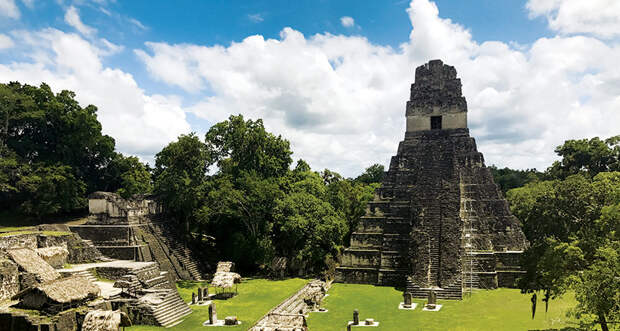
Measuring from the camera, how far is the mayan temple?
70.8ft

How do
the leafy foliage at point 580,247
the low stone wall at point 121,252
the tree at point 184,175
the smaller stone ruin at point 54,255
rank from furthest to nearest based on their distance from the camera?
the tree at point 184,175 → the low stone wall at point 121,252 → the smaller stone ruin at point 54,255 → the leafy foliage at point 580,247

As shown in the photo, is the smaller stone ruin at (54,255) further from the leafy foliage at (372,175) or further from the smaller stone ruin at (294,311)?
the leafy foliage at (372,175)

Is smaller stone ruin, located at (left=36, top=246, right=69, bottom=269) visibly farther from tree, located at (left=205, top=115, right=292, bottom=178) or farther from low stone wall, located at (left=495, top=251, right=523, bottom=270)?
low stone wall, located at (left=495, top=251, right=523, bottom=270)

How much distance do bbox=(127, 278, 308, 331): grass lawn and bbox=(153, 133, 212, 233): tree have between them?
5.75 metres

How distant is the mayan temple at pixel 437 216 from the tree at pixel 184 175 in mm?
10839

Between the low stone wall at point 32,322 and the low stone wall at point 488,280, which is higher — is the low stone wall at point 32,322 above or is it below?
below

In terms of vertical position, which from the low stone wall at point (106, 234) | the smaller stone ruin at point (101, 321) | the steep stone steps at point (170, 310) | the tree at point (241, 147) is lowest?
the steep stone steps at point (170, 310)

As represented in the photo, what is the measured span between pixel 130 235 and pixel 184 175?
5.33m

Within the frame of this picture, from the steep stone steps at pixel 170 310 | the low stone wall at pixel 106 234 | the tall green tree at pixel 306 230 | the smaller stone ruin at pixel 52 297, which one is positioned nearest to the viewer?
the smaller stone ruin at pixel 52 297

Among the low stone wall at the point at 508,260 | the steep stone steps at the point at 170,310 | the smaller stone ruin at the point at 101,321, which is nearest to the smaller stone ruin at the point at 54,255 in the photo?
the steep stone steps at the point at 170,310

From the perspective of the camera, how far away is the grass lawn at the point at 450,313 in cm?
1518

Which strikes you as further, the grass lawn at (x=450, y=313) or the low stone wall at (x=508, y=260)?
the low stone wall at (x=508, y=260)

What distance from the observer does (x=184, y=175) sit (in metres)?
27.3

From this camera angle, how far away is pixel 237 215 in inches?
1053
